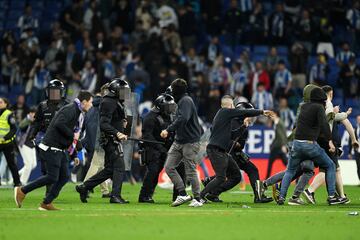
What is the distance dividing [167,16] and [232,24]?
7.46 ft

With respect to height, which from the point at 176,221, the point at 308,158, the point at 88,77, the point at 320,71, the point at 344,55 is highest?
the point at 344,55

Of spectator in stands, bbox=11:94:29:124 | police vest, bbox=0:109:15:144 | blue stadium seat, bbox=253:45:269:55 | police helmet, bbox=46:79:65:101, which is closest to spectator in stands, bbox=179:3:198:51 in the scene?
blue stadium seat, bbox=253:45:269:55

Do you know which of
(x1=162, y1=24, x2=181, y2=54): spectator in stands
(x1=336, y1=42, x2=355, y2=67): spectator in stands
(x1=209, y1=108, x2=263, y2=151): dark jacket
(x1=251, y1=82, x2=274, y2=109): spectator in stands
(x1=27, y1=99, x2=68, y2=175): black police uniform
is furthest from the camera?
(x1=162, y1=24, x2=181, y2=54): spectator in stands

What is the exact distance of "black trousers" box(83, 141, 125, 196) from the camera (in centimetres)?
2025

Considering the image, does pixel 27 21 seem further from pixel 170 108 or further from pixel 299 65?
pixel 170 108

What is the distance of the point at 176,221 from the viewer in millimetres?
16125

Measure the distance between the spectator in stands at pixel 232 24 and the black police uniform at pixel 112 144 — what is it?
54.5 feet

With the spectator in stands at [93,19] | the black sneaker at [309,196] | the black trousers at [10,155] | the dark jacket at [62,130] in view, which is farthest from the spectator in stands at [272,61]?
the dark jacket at [62,130]

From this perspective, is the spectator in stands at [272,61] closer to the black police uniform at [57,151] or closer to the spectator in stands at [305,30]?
the spectator in stands at [305,30]

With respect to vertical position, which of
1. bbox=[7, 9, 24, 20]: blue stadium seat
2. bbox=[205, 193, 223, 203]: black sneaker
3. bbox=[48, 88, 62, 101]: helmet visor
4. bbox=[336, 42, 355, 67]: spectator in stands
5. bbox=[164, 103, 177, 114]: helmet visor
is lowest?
bbox=[205, 193, 223, 203]: black sneaker

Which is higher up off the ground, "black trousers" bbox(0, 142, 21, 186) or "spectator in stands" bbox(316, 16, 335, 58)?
"spectator in stands" bbox(316, 16, 335, 58)

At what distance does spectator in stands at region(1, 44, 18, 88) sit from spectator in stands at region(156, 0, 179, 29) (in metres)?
5.18

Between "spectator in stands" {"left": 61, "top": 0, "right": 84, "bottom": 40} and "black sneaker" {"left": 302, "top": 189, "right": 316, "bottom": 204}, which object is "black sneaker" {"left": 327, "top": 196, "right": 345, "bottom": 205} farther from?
"spectator in stands" {"left": 61, "top": 0, "right": 84, "bottom": 40}

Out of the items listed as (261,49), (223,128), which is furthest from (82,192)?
(261,49)
